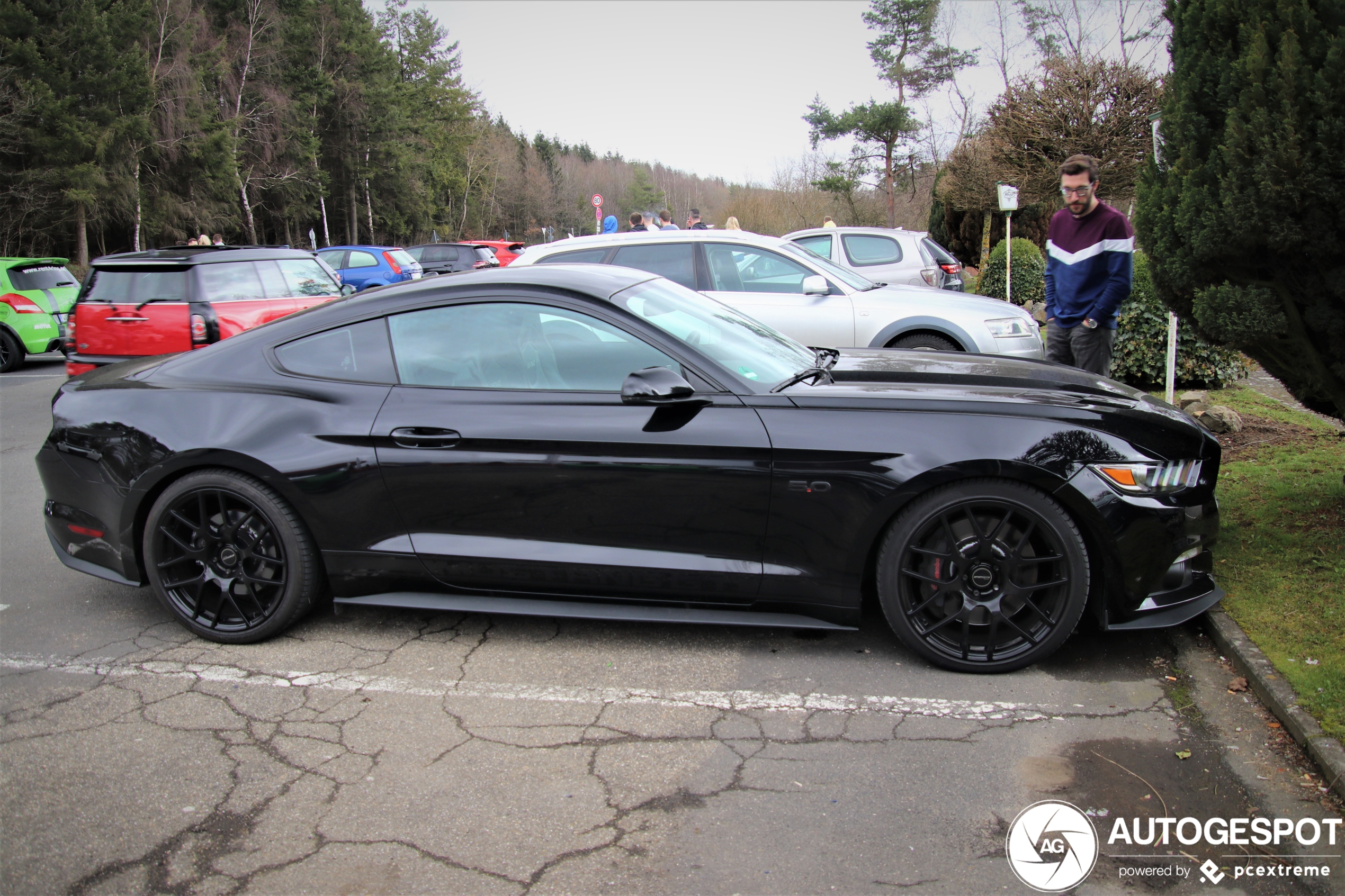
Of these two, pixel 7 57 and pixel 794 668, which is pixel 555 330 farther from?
pixel 7 57

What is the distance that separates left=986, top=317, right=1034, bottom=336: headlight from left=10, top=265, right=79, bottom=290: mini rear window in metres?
13.2

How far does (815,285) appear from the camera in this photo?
739cm

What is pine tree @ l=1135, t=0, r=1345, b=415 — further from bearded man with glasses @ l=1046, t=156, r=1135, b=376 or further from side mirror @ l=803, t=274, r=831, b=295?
side mirror @ l=803, t=274, r=831, b=295

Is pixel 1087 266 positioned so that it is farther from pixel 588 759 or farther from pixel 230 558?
pixel 230 558

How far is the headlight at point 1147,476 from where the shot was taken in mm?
3289

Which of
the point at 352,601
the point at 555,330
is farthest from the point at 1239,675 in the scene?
the point at 352,601

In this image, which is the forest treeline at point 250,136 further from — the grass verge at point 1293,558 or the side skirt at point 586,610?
the grass verge at point 1293,558

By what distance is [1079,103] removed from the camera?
20000 mm

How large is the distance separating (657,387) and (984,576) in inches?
55.1

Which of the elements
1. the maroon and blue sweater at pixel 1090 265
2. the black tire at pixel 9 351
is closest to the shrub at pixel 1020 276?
the maroon and blue sweater at pixel 1090 265

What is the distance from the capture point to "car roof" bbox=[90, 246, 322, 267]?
29.0ft

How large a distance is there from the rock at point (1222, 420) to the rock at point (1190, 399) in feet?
1.54

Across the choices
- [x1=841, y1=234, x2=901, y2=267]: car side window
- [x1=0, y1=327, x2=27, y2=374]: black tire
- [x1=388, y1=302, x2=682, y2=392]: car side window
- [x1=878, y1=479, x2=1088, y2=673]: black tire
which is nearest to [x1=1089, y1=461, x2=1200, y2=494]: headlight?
[x1=878, y1=479, x2=1088, y2=673]: black tire

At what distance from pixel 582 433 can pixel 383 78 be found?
55.2 meters
